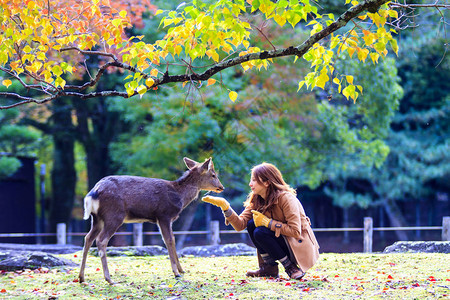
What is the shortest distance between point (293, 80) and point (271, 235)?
8.64 metres

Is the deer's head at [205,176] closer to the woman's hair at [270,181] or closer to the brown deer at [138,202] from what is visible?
the brown deer at [138,202]

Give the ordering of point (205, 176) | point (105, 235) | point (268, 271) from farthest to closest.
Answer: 1. point (205, 176)
2. point (105, 235)
3. point (268, 271)

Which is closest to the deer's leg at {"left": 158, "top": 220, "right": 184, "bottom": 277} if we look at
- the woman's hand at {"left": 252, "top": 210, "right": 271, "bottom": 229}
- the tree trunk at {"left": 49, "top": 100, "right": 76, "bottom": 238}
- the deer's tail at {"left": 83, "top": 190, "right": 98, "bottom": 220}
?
the deer's tail at {"left": 83, "top": 190, "right": 98, "bottom": 220}

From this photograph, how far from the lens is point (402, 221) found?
22953 mm

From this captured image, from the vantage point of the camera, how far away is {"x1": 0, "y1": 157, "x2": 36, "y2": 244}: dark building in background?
17359 mm

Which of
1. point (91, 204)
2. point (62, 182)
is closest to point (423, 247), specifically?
point (91, 204)

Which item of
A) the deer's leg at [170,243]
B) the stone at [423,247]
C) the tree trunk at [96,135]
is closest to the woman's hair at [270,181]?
the deer's leg at [170,243]

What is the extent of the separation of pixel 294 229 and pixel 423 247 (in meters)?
4.31

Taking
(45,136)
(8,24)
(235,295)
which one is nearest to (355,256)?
(235,295)

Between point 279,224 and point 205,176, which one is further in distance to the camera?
point 205,176

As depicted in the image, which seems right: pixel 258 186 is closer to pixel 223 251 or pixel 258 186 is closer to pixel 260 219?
pixel 260 219

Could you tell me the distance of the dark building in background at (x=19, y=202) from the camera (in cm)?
1736

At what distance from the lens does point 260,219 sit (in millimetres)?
5945

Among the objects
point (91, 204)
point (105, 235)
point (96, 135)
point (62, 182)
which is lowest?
point (105, 235)
